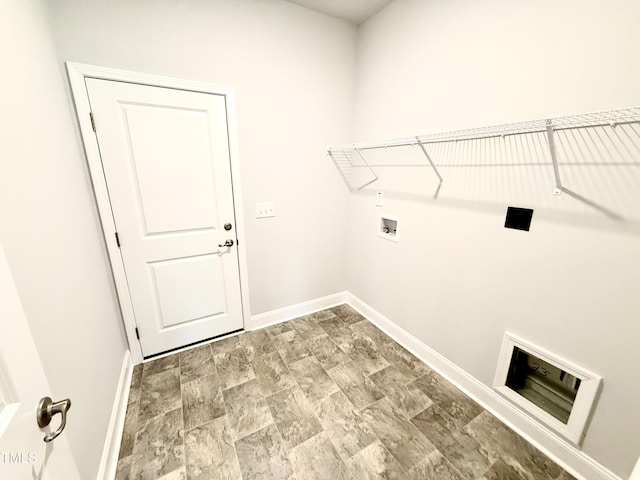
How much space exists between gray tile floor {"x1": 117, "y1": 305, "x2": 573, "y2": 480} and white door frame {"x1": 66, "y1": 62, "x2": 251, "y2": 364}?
54 centimetres

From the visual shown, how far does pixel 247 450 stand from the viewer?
1390 millimetres

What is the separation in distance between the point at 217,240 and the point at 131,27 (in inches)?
56.9

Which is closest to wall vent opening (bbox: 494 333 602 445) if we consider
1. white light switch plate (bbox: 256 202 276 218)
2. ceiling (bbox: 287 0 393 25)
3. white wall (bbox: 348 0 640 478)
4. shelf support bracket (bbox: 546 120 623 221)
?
white wall (bbox: 348 0 640 478)

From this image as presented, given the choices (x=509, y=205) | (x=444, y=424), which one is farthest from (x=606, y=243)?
(x=444, y=424)

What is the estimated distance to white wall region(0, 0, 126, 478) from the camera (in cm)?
80

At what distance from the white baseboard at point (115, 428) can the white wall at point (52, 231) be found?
0.07 m

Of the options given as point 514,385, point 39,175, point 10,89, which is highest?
point 10,89

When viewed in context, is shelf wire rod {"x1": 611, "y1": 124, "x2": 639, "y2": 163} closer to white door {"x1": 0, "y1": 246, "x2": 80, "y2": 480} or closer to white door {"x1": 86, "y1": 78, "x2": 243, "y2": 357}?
white door {"x1": 0, "y1": 246, "x2": 80, "y2": 480}

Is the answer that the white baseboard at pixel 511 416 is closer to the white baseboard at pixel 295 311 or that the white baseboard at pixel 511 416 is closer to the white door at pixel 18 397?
the white baseboard at pixel 295 311

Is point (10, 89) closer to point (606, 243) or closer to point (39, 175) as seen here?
point (39, 175)

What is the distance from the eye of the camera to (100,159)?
1.63m

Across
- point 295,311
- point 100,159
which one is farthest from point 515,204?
point 100,159

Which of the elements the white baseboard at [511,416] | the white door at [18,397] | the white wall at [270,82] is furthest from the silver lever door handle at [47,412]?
the white baseboard at [511,416]

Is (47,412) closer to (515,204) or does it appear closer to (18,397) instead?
(18,397)
